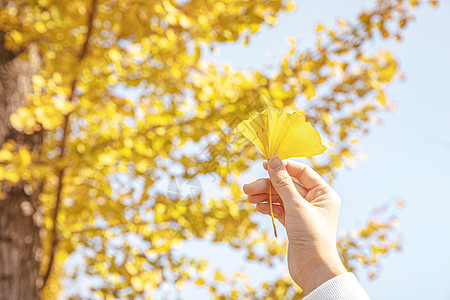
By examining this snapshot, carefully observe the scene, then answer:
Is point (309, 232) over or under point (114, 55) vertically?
over

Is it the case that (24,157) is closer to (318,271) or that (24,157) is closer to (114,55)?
(114,55)

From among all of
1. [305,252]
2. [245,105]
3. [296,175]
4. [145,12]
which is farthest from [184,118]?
[305,252]

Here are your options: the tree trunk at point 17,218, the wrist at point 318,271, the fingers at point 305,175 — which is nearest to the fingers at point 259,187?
the fingers at point 305,175

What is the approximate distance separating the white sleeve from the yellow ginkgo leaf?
19 centimetres

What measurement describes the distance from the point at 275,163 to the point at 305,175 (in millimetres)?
190

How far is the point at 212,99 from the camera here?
2029 millimetres

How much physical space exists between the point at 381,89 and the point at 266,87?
0.86 meters

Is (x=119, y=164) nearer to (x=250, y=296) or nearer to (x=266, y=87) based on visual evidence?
(x=266, y=87)

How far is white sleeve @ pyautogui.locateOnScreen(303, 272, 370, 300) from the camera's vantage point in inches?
32.6

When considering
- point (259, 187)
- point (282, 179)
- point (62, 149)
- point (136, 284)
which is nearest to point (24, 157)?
point (62, 149)

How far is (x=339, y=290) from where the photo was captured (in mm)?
834

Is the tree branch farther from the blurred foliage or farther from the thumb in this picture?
the thumb

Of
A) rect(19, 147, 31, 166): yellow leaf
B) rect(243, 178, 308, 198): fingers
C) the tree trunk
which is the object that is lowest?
the tree trunk

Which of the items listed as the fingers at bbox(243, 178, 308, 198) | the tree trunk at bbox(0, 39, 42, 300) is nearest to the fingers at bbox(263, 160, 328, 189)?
the fingers at bbox(243, 178, 308, 198)
